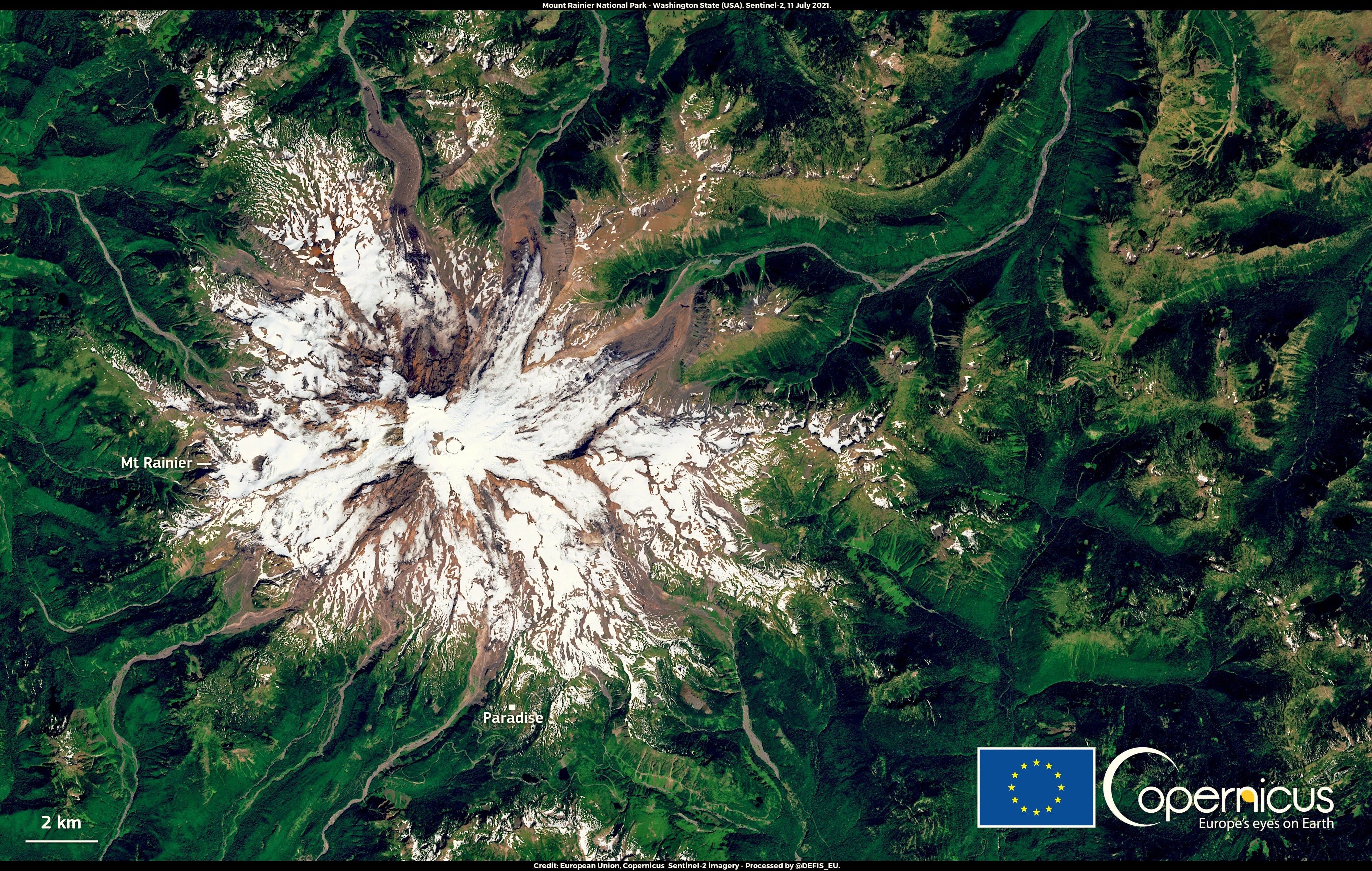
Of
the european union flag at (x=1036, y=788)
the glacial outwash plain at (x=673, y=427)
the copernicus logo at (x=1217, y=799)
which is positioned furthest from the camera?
the european union flag at (x=1036, y=788)

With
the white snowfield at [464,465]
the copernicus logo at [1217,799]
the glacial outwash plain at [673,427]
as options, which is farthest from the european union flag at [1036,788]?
the white snowfield at [464,465]

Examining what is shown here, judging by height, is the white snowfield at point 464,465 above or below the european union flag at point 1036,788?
above

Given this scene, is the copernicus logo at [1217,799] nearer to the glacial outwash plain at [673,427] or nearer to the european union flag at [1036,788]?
the glacial outwash plain at [673,427]

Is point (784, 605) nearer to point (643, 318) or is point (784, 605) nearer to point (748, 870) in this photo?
point (748, 870)

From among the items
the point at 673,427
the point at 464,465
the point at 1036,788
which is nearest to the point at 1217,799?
the point at 1036,788

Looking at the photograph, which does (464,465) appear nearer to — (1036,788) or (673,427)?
(673,427)

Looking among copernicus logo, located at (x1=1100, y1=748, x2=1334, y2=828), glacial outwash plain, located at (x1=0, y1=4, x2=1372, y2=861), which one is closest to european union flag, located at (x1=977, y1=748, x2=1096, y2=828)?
glacial outwash plain, located at (x1=0, y1=4, x2=1372, y2=861)

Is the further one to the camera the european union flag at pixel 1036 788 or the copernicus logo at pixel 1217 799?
the european union flag at pixel 1036 788
